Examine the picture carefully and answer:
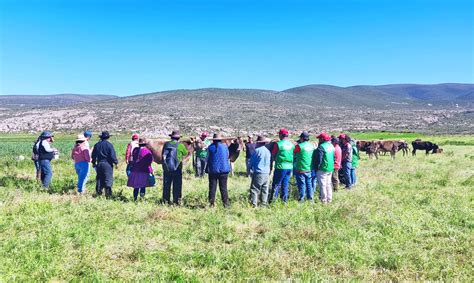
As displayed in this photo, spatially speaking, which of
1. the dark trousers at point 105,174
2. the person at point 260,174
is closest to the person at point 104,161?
the dark trousers at point 105,174

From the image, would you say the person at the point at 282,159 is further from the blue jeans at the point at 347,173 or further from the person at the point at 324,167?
the blue jeans at the point at 347,173

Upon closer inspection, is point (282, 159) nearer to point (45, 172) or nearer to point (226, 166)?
point (226, 166)

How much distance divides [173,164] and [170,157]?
0.61ft

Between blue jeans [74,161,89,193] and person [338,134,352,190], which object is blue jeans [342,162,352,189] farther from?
blue jeans [74,161,89,193]

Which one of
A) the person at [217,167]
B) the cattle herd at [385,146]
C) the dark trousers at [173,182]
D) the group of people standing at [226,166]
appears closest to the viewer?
the person at [217,167]

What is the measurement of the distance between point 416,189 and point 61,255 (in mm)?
10364

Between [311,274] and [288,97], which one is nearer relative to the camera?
[311,274]

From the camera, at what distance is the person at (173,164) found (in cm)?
1006

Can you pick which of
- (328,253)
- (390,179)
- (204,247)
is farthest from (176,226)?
(390,179)

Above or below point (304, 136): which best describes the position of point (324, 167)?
below

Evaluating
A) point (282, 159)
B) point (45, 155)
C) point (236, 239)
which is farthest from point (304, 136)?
point (45, 155)

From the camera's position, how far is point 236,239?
7188 millimetres

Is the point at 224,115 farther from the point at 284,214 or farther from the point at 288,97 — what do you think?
the point at 284,214

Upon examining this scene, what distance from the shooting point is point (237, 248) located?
6.63 m
